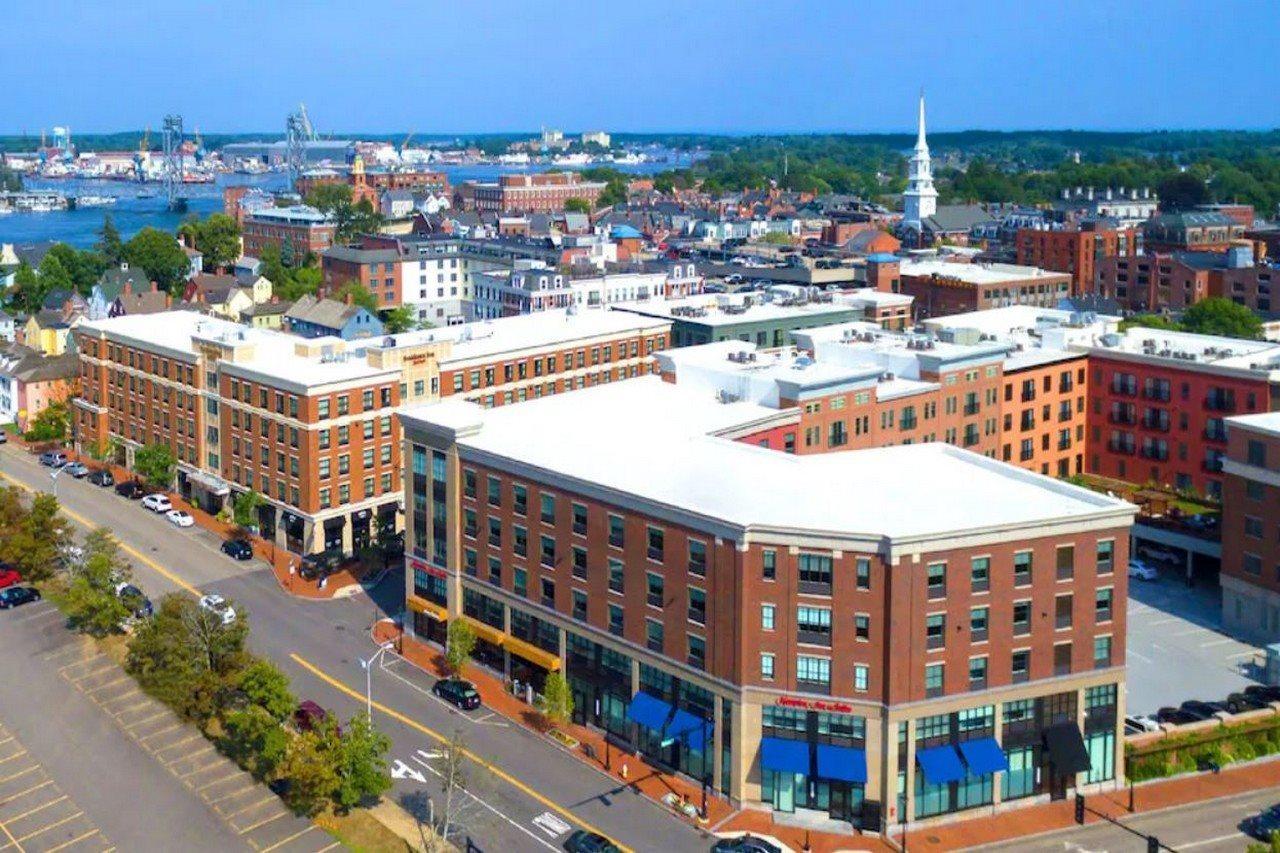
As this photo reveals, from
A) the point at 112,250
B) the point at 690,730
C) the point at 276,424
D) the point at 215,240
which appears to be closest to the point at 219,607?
the point at 276,424

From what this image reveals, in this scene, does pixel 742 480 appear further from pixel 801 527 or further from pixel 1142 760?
pixel 1142 760

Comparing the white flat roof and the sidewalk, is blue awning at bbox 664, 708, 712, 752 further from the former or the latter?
the white flat roof

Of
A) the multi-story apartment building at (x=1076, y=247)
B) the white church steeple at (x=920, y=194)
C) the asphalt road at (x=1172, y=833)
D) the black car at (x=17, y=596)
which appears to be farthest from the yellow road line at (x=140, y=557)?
the white church steeple at (x=920, y=194)

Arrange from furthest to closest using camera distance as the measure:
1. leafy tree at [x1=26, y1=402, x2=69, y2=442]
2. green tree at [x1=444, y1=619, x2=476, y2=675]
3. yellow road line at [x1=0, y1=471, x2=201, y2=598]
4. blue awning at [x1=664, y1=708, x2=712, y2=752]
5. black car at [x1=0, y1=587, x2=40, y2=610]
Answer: leafy tree at [x1=26, y1=402, x2=69, y2=442], yellow road line at [x1=0, y1=471, x2=201, y2=598], black car at [x1=0, y1=587, x2=40, y2=610], green tree at [x1=444, y1=619, x2=476, y2=675], blue awning at [x1=664, y1=708, x2=712, y2=752]

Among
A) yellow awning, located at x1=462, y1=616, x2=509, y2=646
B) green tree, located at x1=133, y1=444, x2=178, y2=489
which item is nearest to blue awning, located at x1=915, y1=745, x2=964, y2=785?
yellow awning, located at x1=462, y1=616, x2=509, y2=646

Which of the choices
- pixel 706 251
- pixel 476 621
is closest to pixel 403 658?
pixel 476 621

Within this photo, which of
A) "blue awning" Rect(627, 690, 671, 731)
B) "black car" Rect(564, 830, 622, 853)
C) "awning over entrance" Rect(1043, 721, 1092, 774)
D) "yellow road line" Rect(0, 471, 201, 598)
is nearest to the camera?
"black car" Rect(564, 830, 622, 853)

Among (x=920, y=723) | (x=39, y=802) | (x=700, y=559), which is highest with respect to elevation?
(x=700, y=559)
